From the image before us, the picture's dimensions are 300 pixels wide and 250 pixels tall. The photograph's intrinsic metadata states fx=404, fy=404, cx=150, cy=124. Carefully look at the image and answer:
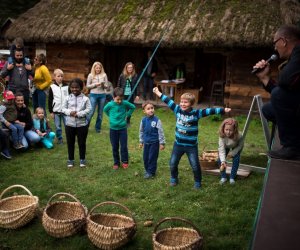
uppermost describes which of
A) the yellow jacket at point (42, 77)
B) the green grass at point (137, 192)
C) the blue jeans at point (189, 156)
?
the yellow jacket at point (42, 77)

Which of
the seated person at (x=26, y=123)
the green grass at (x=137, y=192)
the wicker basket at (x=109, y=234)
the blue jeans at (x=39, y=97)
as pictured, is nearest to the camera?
the wicker basket at (x=109, y=234)

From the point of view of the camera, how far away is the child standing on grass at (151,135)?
648 cm

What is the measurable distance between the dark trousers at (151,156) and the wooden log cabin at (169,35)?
635 centimetres

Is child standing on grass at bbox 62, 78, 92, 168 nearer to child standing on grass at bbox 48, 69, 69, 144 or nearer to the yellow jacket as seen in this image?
child standing on grass at bbox 48, 69, 69, 144

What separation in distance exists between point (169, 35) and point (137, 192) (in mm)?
7566

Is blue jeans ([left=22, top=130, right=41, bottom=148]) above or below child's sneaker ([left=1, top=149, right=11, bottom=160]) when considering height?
above

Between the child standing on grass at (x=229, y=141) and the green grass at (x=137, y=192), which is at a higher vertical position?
the child standing on grass at (x=229, y=141)

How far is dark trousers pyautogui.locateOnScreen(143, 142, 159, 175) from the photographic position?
A: 659 cm

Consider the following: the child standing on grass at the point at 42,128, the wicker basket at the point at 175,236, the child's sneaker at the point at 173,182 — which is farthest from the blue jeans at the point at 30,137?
the wicker basket at the point at 175,236

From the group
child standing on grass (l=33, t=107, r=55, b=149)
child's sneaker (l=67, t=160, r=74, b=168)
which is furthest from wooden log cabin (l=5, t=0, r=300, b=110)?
child's sneaker (l=67, t=160, r=74, b=168)

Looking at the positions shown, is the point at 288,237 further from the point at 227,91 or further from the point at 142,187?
the point at 227,91

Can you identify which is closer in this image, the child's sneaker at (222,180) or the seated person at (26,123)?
the child's sneaker at (222,180)

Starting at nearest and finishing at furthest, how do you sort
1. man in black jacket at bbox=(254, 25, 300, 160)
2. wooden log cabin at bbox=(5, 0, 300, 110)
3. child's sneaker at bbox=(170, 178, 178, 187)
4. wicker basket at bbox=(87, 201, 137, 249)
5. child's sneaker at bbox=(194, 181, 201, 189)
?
man in black jacket at bbox=(254, 25, 300, 160) < wicker basket at bbox=(87, 201, 137, 249) < child's sneaker at bbox=(194, 181, 201, 189) < child's sneaker at bbox=(170, 178, 178, 187) < wooden log cabin at bbox=(5, 0, 300, 110)

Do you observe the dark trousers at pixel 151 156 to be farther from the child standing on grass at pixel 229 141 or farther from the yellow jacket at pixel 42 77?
the yellow jacket at pixel 42 77
